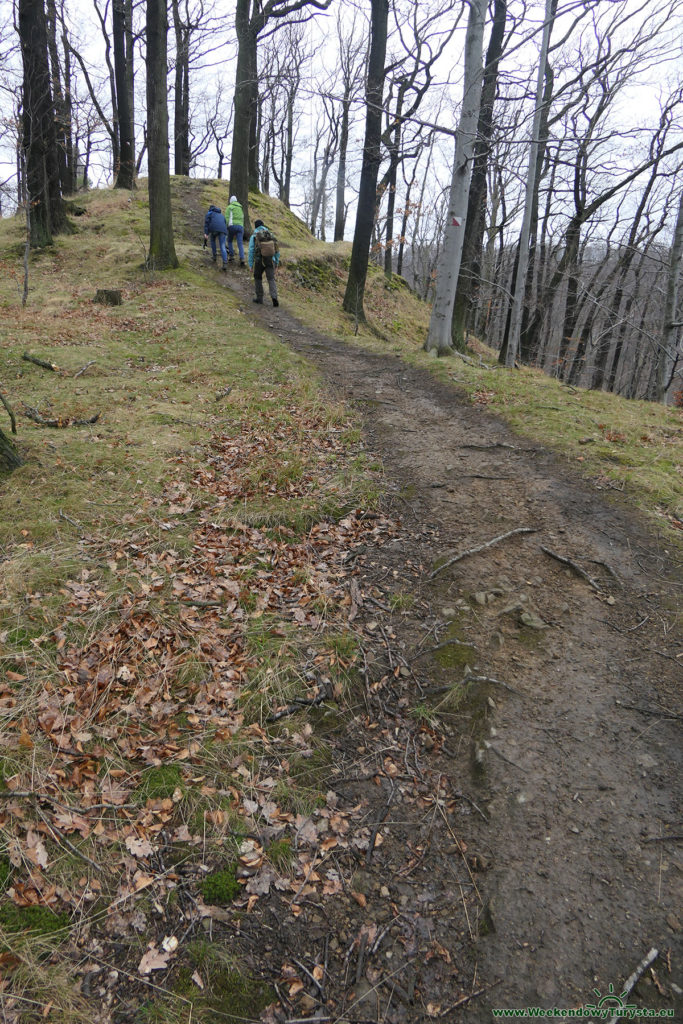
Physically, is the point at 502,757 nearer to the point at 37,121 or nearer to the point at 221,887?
the point at 221,887

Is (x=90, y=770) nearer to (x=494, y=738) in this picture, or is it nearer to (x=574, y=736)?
(x=494, y=738)

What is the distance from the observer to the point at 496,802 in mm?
2889

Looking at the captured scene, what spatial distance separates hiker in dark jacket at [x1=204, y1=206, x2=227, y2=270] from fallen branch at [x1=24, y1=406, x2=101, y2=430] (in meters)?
11.2

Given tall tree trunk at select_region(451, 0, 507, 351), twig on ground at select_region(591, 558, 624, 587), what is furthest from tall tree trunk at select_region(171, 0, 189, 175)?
twig on ground at select_region(591, 558, 624, 587)

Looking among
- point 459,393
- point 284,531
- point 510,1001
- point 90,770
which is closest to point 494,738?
point 510,1001

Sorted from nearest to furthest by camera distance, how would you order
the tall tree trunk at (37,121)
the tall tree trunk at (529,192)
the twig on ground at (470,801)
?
the twig on ground at (470,801) → the tall tree trunk at (529,192) → the tall tree trunk at (37,121)

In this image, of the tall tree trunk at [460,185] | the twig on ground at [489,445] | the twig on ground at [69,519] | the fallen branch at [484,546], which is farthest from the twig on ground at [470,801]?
the tall tree trunk at [460,185]

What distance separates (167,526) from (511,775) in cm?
354

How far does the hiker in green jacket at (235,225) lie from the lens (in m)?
15.5

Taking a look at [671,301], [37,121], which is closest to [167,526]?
[37,121]

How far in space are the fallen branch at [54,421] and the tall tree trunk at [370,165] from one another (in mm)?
9308

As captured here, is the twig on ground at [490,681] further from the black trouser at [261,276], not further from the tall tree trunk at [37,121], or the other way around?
the tall tree trunk at [37,121]

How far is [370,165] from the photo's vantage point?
1373 cm

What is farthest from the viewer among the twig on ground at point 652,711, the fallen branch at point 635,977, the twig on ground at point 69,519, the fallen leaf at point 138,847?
the twig on ground at point 69,519
